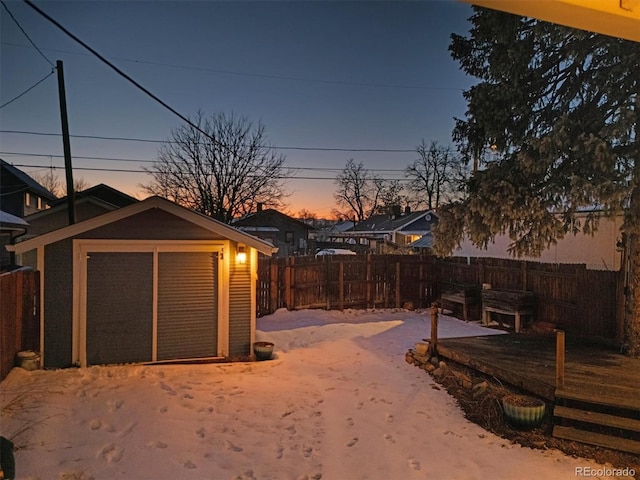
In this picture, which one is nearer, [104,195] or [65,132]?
[65,132]

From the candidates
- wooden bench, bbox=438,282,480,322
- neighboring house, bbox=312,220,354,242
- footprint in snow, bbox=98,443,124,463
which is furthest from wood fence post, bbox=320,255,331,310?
neighboring house, bbox=312,220,354,242

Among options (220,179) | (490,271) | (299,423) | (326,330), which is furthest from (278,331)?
(220,179)

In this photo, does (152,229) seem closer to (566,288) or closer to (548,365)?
(548,365)

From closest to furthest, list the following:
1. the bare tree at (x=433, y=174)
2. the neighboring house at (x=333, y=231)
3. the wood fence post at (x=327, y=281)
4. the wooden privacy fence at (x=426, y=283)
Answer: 1. the wooden privacy fence at (x=426, y=283)
2. the wood fence post at (x=327, y=281)
3. the bare tree at (x=433, y=174)
4. the neighboring house at (x=333, y=231)

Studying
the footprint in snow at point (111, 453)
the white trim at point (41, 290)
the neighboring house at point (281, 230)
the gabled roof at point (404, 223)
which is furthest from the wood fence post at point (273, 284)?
the gabled roof at point (404, 223)

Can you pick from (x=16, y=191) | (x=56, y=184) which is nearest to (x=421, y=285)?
(x=16, y=191)

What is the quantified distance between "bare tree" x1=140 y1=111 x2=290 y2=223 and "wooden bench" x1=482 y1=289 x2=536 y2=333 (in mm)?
12189

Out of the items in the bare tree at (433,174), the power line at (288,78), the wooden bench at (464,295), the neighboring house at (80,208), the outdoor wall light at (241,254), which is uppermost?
the bare tree at (433,174)

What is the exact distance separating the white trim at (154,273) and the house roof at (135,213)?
0.23 meters

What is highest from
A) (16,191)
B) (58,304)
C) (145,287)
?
(16,191)

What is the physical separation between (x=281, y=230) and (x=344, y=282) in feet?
57.1

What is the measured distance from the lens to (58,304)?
6.67m

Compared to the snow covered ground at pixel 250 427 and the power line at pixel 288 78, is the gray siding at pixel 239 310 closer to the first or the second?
the snow covered ground at pixel 250 427

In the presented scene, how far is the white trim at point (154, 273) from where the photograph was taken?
6758mm
